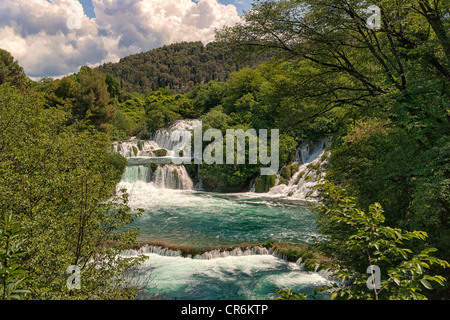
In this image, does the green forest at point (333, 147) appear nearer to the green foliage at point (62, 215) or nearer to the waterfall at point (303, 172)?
the green foliage at point (62, 215)

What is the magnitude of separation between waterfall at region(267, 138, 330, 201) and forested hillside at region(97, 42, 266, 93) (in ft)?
316

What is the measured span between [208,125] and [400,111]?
23983 mm

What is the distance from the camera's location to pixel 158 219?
17734 millimetres

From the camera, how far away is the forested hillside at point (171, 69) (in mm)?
118625

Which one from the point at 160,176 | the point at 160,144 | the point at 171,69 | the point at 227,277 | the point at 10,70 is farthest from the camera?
the point at 171,69

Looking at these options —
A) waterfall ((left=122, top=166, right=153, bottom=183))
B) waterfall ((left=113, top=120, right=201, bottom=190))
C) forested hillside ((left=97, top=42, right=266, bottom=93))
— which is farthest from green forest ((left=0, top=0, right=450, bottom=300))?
forested hillside ((left=97, top=42, right=266, bottom=93))

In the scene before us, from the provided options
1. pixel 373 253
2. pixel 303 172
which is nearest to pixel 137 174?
pixel 303 172

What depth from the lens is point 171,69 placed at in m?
126

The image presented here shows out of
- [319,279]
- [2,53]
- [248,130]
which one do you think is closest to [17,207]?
[319,279]

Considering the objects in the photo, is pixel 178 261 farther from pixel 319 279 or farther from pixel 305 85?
pixel 305 85

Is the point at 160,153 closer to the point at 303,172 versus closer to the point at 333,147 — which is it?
the point at 303,172

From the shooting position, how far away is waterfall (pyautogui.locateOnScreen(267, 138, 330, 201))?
22.6 m

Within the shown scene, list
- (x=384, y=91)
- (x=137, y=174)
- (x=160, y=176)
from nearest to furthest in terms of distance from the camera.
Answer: (x=384, y=91), (x=137, y=174), (x=160, y=176)

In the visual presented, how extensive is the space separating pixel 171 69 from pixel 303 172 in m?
115
